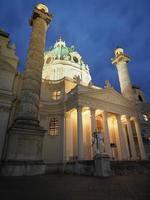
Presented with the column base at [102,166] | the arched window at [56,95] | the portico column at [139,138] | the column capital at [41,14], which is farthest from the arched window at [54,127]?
the column capital at [41,14]

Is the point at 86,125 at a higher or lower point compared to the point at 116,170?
higher

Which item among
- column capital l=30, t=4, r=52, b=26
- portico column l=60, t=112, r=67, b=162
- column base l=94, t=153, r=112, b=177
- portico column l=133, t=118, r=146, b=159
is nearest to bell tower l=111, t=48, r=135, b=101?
portico column l=133, t=118, r=146, b=159

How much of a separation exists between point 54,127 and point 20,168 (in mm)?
13395

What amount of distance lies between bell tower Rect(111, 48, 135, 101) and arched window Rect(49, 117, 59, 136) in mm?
14559

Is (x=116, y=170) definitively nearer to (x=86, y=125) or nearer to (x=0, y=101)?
(x=86, y=125)

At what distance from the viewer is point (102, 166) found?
42.6 ft

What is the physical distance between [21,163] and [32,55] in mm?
10740

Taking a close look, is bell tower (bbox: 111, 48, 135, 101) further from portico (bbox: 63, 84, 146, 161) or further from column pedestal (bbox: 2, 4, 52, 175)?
column pedestal (bbox: 2, 4, 52, 175)

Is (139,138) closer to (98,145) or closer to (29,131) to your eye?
(98,145)

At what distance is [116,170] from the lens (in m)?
14.1

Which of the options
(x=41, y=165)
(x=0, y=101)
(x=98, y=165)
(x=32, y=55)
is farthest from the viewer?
(x=0, y=101)

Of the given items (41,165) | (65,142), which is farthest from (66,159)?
(41,165)

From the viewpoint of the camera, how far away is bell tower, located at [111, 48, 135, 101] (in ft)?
98.6

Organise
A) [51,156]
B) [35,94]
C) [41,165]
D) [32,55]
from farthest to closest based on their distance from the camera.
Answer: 1. [51,156]
2. [32,55]
3. [35,94]
4. [41,165]
